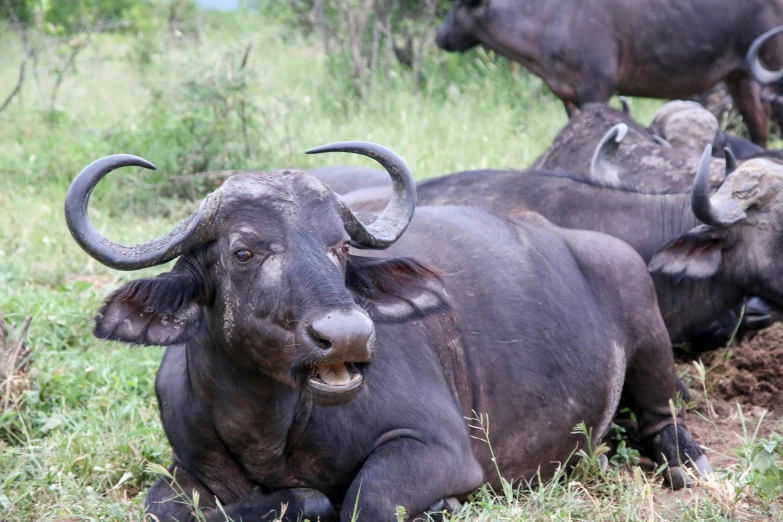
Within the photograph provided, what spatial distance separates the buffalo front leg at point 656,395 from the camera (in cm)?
458

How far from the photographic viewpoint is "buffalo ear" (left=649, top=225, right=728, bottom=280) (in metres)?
5.20

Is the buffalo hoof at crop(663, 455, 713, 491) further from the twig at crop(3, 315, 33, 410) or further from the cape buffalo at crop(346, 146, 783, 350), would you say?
the twig at crop(3, 315, 33, 410)

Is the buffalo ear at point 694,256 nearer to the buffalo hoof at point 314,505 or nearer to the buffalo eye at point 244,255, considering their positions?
the buffalo hoof at point 314,505

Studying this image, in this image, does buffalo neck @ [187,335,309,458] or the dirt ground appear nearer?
buffalo neck @ [187,335,309,458]

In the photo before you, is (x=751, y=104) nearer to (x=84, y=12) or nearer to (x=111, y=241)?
(x=111, y=241)

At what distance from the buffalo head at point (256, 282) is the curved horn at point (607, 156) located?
294 cm

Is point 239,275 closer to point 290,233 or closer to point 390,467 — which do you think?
point 290,233

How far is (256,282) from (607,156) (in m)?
3.54

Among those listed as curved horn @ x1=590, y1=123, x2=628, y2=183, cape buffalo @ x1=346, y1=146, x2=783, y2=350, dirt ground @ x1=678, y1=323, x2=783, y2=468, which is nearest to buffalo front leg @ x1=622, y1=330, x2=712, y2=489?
dirt ground @ x1=678, y1=323, x2=783, y2=468

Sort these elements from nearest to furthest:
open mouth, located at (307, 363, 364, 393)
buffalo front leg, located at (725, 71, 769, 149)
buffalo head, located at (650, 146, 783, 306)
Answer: open mouth, located at (307, 363, 364, 393) < buffalo head, located at (650, 146, 783, 306) < buffalo front leg, located at (725, 71, 769, 149)

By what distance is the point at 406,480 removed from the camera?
3.48 m

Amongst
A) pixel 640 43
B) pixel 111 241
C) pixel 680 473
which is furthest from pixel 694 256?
pixel 640 43

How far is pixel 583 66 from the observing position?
862 centimetres

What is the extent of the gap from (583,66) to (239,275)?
19.6 feet
